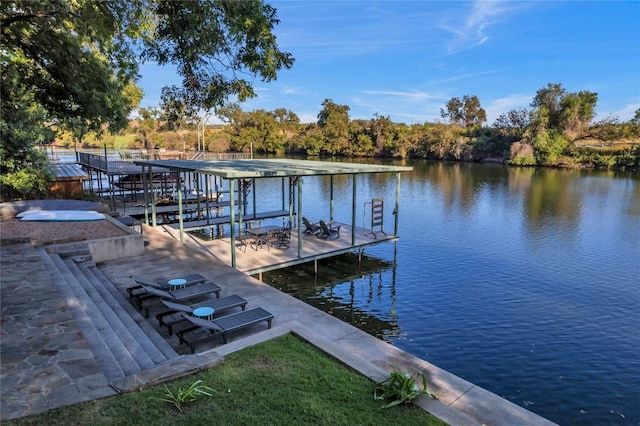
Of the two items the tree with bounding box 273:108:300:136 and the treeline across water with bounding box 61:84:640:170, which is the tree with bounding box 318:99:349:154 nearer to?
the treeline across water with bounding box 61:84:640:170

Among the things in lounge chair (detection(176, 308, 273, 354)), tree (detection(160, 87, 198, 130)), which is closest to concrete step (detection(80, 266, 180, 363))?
lounge chair (detection(176, 308, 273, 354))

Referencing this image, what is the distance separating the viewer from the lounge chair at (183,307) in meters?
6.82

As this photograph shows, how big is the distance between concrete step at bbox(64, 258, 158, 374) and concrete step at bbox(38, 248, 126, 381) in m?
0.17

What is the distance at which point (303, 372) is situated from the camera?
473 cm

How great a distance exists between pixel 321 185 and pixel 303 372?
97.0ft

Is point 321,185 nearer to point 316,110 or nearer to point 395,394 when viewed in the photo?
point 395,394

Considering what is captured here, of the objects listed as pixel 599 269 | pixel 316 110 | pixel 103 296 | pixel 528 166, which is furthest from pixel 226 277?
pixel 316 110

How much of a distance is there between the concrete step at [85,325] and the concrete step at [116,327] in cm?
17

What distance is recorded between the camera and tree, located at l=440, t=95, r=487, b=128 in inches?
3632

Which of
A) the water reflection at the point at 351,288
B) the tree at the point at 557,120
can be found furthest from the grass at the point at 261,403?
the tree at the point at 557,120

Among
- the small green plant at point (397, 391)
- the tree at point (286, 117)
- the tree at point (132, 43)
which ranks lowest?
the small green plant at point (397, 391)

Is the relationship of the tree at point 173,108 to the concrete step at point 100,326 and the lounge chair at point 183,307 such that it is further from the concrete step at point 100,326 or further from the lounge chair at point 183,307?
the concrete step at point 100,326

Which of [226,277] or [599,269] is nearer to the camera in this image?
[226,277]

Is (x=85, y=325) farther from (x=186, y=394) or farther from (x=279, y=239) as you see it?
(x=279, y=239)
